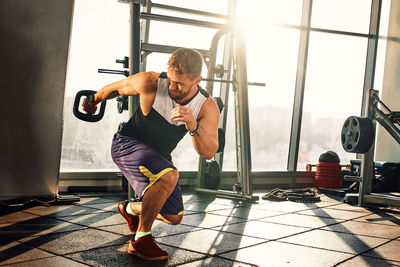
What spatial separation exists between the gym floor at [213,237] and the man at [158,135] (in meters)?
0.19

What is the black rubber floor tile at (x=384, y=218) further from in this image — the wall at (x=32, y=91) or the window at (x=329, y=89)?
→ the wall at (x=32, y=91)

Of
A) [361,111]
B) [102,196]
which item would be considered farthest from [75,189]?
[361,111]

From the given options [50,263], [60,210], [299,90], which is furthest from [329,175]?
[50,263]

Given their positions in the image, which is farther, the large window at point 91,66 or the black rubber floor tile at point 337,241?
the large window at point 91,66

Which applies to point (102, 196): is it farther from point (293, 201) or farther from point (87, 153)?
point (293, 201)

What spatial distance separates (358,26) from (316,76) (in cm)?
Result: 109

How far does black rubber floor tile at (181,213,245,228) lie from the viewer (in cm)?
306

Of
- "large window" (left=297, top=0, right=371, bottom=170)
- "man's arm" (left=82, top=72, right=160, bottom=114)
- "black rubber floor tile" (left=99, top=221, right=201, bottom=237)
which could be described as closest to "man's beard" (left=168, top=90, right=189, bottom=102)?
"man's arm" (left=82, top=72, right=160, bottom=114)

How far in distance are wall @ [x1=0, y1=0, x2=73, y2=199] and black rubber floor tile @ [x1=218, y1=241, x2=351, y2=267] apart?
6.52 ft

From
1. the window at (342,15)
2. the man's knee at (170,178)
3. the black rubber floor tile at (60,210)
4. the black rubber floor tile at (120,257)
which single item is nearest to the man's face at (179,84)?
the man's knee at (170,178)

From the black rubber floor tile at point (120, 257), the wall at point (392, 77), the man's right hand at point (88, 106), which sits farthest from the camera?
the wall at point (392, 77)

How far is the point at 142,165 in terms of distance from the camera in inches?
86.7

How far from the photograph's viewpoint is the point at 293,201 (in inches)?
180

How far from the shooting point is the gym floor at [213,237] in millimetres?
2094
